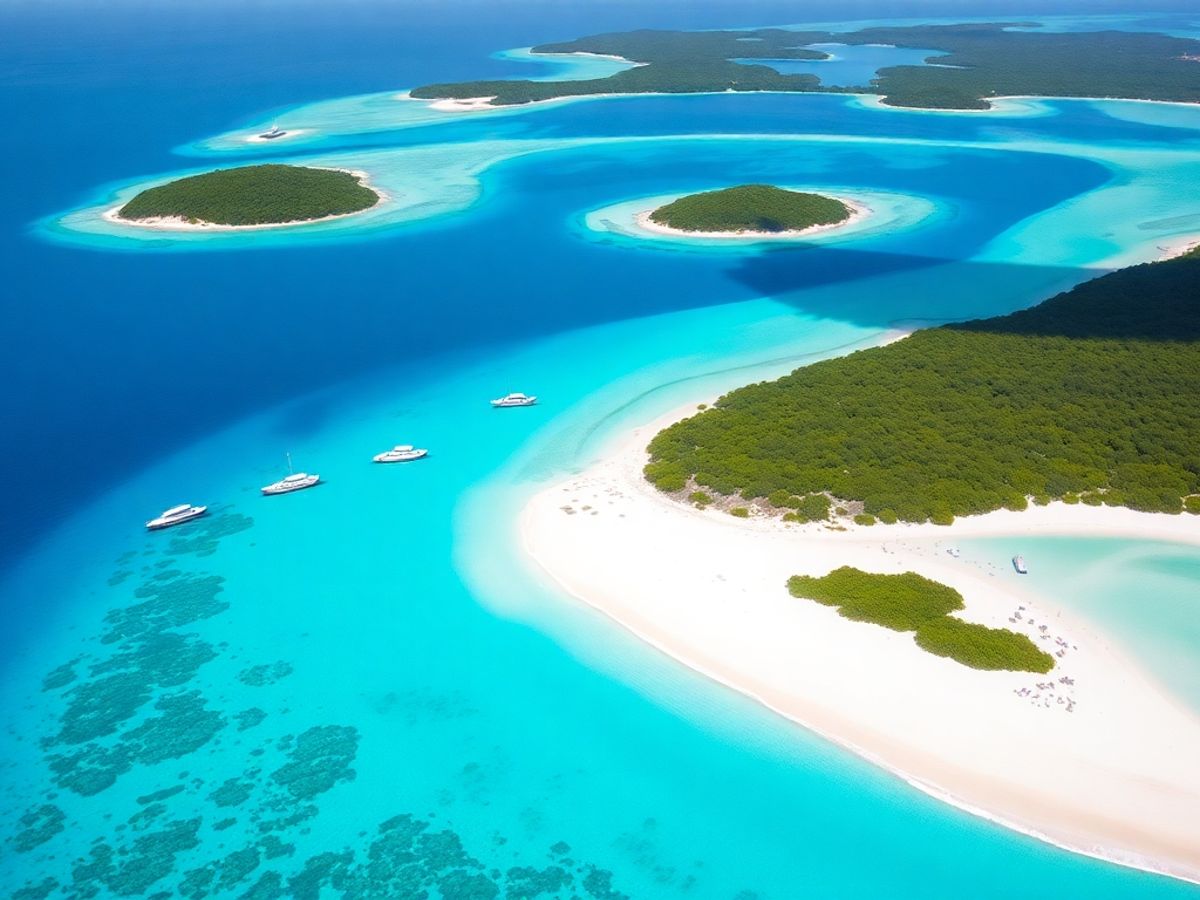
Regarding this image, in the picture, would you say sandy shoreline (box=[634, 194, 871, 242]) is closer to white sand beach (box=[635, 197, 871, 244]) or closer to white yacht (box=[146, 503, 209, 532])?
white sand beach (box=[635, 197, 871, 244])

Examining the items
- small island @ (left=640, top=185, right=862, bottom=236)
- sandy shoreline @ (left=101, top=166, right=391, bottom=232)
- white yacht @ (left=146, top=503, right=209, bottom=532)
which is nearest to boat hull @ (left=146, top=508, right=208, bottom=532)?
white yacht @ (left=146, top=503, right=209, bottom=532)

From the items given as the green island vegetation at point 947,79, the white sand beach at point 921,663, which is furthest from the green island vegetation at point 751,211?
the green island vegetation at point 947,79

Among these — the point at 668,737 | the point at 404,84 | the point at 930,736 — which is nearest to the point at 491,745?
the point at 668,737

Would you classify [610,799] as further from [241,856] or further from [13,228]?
[13,228]

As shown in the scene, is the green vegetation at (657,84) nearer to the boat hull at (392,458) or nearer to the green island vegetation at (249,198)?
the green island vegetation at (249,198)

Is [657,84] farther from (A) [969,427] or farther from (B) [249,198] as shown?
(A) [969,427]

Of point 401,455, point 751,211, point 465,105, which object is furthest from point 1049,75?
point 401,455
